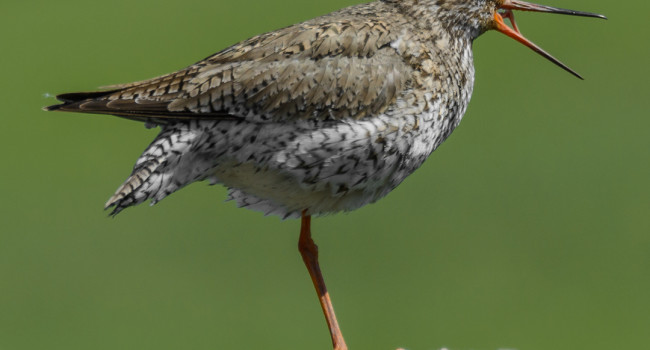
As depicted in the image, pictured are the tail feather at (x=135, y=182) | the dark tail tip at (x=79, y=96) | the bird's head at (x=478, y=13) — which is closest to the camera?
the tail feather at (x=135, y=182)

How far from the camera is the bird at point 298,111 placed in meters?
7.10

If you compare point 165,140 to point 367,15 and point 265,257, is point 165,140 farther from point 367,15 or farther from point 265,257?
point 265,257

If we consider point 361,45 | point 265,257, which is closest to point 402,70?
point 361,45

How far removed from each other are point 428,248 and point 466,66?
801 centimetres

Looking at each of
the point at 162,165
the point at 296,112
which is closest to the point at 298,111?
the point at 296,112

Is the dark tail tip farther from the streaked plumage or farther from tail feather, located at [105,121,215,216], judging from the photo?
tail feather, located at [105,121,215,216]

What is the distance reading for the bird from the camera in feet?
23.3

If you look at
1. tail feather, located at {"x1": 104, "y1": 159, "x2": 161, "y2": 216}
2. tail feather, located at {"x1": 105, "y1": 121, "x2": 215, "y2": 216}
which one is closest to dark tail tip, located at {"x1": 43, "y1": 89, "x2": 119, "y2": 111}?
tail feather, located at {"x1": 105, "y1": 121, "x2": 215, "y2": 216}

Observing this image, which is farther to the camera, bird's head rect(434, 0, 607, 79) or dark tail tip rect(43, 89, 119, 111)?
bird's head rect(434, 0, 607, 79)

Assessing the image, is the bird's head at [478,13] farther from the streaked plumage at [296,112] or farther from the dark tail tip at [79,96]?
the dark tail tip at [79,96]

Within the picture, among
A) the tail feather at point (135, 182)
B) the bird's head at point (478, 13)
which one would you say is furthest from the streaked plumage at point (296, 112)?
the bird's head at point (478, 13)

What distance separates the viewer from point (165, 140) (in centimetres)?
707

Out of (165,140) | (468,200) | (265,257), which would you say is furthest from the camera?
(468,200)

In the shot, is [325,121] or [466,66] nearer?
Result: [325,121]
